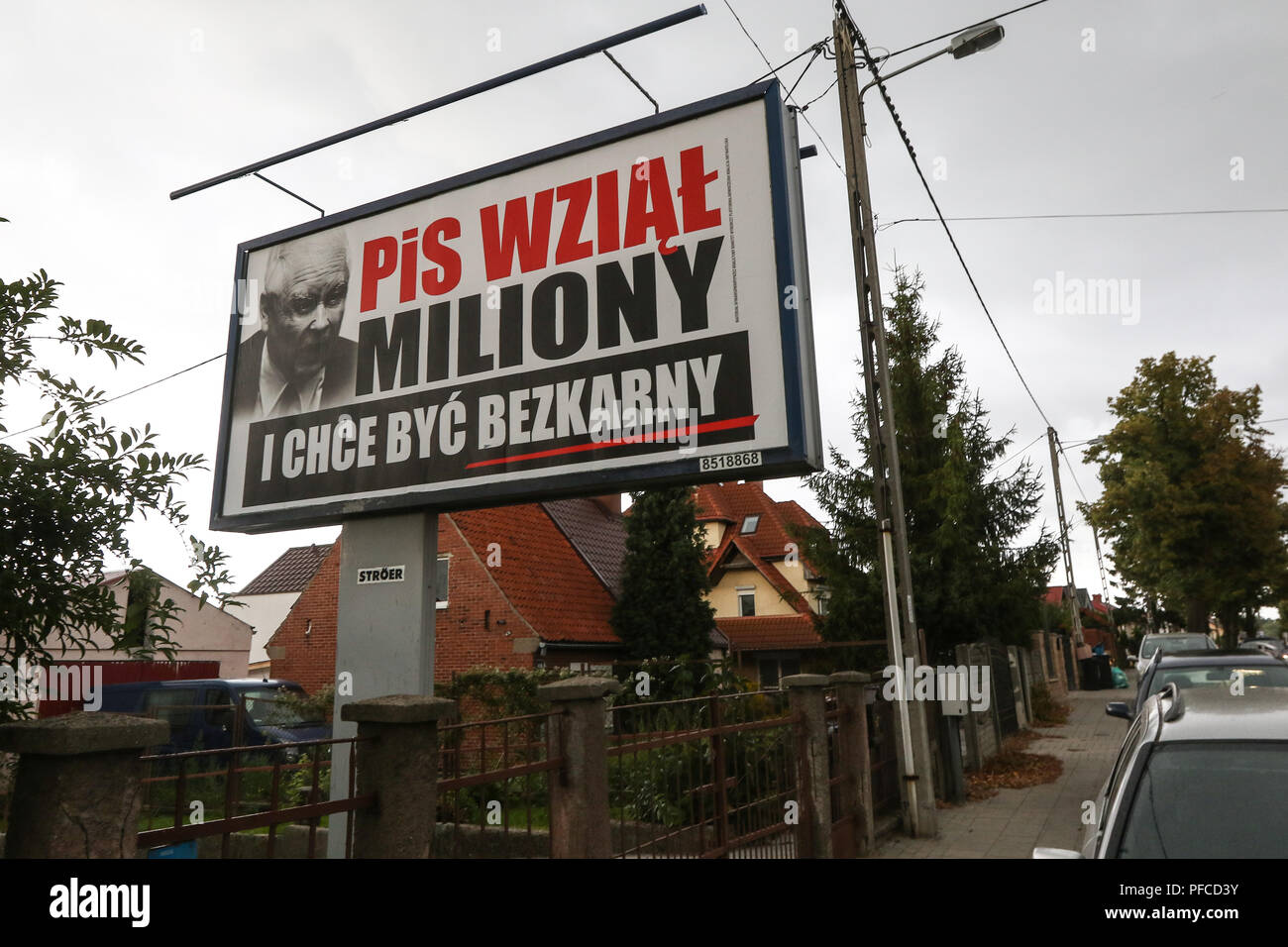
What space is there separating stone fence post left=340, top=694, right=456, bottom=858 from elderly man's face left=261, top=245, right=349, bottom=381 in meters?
4.00

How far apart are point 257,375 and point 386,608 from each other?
241 centimetres

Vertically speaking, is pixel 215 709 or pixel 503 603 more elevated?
pixel 503 603

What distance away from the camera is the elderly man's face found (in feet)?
23.4

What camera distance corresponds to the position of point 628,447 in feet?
18.9

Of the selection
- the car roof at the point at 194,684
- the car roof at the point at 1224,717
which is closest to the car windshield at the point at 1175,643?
the car roof at the point at 1224,717

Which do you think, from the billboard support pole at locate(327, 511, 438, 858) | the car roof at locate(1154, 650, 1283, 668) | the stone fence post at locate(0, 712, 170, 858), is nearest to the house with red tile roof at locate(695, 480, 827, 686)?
the car roof at locate(1154, 650, 1283, 668)

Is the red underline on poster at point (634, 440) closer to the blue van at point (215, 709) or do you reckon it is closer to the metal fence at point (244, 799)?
the metal fence at point (244, 799)

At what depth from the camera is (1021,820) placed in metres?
9.90

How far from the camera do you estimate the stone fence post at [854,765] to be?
8594 mm

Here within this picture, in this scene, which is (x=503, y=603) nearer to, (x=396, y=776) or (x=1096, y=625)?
(x=396, y=776)

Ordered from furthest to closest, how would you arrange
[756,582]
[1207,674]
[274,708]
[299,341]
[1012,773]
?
[756,582] < [274,708] < [1012,773] < [1207,674] < [299,341]

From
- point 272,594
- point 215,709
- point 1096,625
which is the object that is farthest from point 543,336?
point 1096,625

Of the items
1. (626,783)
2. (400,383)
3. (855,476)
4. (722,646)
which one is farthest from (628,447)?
(722,646)
